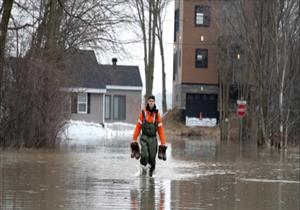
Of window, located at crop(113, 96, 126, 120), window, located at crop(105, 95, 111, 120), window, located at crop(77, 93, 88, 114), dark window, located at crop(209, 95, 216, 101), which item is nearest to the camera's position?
window, located at crop(77, 93, 88, 114)

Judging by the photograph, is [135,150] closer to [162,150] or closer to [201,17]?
[162,150]

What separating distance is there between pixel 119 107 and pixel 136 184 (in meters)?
44.0

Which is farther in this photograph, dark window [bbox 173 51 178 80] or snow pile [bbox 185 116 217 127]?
dark window [bbox 173 51 178 80]

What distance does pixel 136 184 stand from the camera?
15094 millimetres

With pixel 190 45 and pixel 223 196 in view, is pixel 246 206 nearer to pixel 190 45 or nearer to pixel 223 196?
pixel 223 196

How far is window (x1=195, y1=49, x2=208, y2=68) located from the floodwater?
3697cm

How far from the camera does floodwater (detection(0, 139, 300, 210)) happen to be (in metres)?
12.1

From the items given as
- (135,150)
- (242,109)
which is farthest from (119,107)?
(135,150)

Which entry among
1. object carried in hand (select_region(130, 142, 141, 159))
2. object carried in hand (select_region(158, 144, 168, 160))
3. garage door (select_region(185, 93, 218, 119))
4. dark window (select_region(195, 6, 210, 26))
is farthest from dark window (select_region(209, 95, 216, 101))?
object carried in hand (select_region(130, 142, 141, 159))

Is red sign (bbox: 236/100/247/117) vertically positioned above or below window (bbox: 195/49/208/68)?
below

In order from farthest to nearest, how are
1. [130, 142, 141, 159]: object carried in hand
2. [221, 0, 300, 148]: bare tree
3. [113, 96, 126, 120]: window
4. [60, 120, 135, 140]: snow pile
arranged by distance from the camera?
[113, 96, 126, 120]: window → [60, 120, 135, 140]: snow pile → [221, 0, 300, 148]: bare tree → [130, 142, 141, 159]: object carried in hand

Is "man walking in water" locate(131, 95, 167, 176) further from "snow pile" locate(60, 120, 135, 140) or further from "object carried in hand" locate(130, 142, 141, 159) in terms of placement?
"snow pile" locate(60, 120, 135, 140)

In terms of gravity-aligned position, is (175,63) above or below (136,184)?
above

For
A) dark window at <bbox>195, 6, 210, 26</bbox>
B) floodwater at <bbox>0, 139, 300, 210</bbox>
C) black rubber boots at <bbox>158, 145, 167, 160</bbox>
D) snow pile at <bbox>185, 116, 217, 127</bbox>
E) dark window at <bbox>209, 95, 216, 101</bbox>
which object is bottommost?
snow pile at <bbox>185, 116, 217, 127</bbox>
